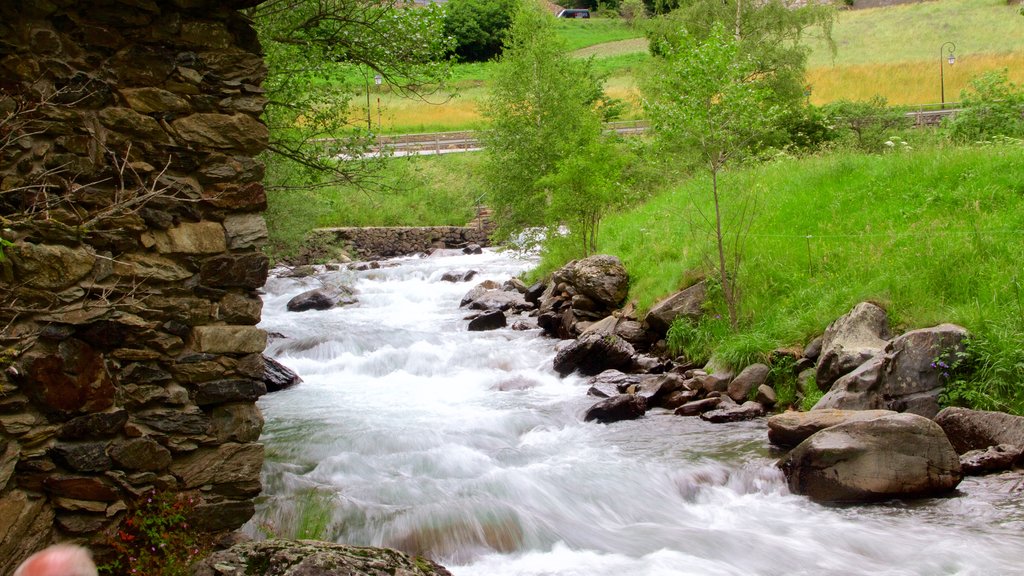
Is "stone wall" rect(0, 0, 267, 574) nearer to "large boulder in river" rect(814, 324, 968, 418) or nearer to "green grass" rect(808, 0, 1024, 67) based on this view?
"large boulder in river" rect(814, 324, 968, 418)

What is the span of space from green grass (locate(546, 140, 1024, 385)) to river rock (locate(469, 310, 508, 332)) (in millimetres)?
2541

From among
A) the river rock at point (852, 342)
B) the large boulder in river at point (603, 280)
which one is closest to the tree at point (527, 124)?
the large boulder in river at point (603, 280)

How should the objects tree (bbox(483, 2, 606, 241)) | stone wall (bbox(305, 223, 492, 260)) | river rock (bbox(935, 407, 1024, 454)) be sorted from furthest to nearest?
stone wall (bbox(305, 223, 492, 260)), tree (bbox(483, 2, 606, 241)), river rock (bbox(935, 407, 1024, 454))

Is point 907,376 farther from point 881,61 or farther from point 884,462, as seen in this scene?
point 881,61

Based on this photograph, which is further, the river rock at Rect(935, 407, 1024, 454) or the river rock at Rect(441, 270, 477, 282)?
the river rock at Rect(441, 270, 477, 282)

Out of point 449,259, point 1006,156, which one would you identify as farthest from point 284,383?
point 449,259

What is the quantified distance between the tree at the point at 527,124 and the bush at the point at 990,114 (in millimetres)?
8281

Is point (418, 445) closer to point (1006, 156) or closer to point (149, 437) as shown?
point (149, 437)

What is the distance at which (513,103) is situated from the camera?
2206 cm

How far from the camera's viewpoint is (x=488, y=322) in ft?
52.0

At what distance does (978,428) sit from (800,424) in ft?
4.99

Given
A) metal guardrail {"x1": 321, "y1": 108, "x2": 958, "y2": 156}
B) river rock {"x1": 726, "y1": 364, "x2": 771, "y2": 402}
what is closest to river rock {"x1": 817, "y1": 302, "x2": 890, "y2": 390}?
river rock {"x1": 726, "y1": 364, "x2": 771, "y2": 402}

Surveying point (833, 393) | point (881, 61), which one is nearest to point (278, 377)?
point (833, 393)

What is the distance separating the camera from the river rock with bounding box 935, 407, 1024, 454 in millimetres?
7617
